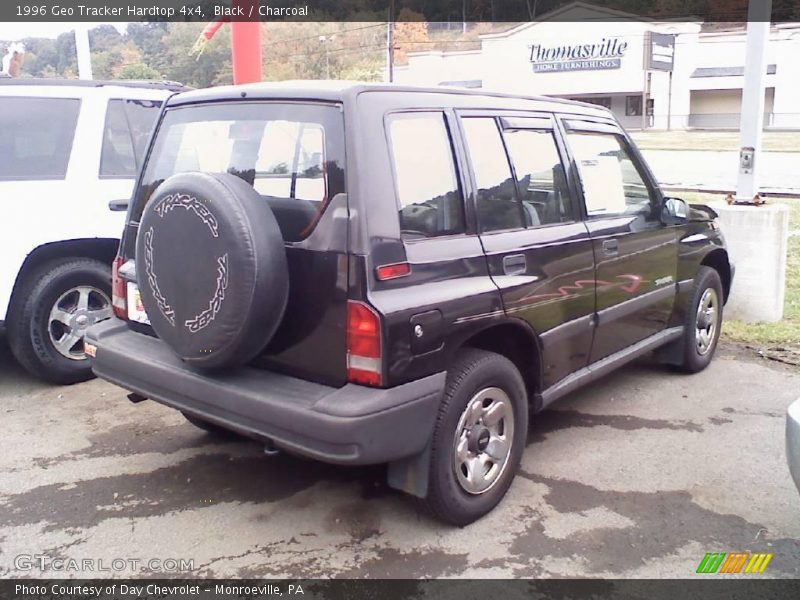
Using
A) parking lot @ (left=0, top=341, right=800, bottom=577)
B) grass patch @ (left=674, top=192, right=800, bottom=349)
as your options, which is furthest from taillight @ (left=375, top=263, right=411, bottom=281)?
grass patch @ (left=674, top=192, right=800, bottom=349)

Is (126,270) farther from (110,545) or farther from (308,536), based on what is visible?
→ (308,536)

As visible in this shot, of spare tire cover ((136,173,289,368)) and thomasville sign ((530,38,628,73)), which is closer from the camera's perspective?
spare tire cover ((136,173,289,368))

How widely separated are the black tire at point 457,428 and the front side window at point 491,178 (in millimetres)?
638

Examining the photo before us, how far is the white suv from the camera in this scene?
488cm

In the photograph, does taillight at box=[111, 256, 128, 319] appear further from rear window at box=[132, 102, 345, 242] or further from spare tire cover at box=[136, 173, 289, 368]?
spare tire cover at box=[136, 173, 289, 368]

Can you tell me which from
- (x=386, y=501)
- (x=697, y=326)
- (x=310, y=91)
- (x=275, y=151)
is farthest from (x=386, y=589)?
(x=697, y=326)

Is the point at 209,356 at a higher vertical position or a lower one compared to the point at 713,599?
higher

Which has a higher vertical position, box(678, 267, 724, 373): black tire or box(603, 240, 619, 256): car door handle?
box(603, 240, 619, 256): car door handle

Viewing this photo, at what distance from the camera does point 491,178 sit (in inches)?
137

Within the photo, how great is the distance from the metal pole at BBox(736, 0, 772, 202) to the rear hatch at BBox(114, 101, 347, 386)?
16.3ft

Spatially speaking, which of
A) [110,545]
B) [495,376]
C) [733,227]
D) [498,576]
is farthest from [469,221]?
[733,227]

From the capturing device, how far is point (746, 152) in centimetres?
660

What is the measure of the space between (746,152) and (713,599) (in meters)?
4.90

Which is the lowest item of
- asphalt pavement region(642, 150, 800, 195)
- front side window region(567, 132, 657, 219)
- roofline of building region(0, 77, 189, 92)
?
asphalt pavement region(642, 150, 800, 195)
